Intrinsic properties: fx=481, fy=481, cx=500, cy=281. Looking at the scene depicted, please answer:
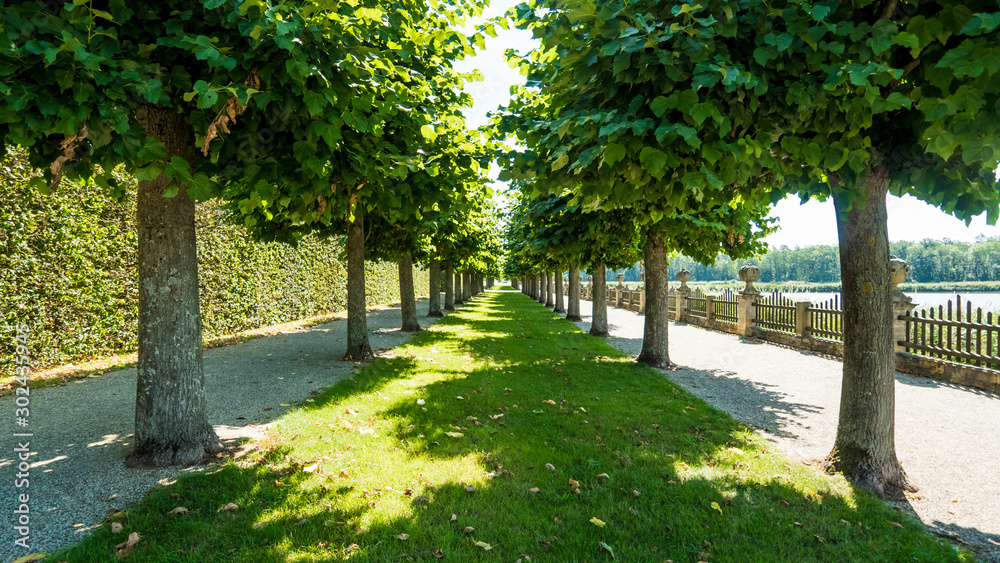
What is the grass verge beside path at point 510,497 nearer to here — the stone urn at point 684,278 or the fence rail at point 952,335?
the fence rail at point 952,335

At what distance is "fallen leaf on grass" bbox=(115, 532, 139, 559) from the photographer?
287 cm

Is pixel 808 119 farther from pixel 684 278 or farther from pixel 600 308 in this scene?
pixel 684 278

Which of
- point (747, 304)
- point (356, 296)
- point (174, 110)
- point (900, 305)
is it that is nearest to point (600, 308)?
point (747, 304)

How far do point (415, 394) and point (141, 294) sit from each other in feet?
12.6

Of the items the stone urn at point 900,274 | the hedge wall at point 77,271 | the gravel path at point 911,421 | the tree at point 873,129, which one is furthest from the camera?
the stone urn at point 900,274

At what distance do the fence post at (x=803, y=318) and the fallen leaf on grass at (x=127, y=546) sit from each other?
47.1ft

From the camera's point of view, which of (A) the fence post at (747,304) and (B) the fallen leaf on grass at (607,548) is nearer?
(B) the fallen leaf on grass at (607,548)

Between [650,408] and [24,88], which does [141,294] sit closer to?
[24,88]

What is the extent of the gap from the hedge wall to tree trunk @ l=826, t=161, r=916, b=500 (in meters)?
9.25

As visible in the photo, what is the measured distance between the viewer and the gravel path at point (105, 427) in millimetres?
3363

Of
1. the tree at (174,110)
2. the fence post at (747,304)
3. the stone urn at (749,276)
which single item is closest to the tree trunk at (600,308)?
the fence post at (747,304)

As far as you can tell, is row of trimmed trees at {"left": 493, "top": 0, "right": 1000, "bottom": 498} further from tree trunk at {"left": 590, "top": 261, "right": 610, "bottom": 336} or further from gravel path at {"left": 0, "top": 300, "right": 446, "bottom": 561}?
tree trunk at {"left": 590, "top": 261, "right": 610, "bottom": 336}

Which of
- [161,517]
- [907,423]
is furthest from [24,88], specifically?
[907,423]

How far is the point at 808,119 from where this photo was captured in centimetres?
354
